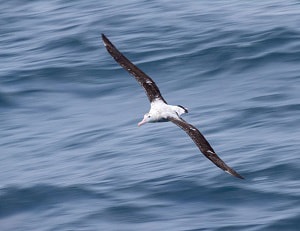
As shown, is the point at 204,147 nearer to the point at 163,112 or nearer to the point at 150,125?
the point at 163,112

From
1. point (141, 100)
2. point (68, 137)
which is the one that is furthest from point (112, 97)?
point (68, 137)

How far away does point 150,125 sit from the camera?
19.4 metres

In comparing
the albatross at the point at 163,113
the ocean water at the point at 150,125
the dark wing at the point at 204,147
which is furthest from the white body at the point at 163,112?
the ocean water at the point at 150,125

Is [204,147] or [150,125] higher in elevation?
[204,147]

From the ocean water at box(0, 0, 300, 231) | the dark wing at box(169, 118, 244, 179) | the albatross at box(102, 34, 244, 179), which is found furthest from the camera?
the ocean water at box(0, 0, 300, 231)

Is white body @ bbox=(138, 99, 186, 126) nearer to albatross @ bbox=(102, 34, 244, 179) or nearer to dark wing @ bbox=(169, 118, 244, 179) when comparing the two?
albatross @ bbox=(102, 34, 244, 179)

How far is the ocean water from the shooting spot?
1597 cm

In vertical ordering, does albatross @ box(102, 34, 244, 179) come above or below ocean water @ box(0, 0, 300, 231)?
above

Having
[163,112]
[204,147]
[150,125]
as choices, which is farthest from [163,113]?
[150,125]

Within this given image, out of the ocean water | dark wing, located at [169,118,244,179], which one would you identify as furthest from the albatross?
the ocean water

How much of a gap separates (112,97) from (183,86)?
1.62m

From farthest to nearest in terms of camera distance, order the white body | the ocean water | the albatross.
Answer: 1. the ocean water
2. the white body
3. the albatross

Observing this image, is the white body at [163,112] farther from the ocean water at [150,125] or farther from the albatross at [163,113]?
the ocean water at [150,125]

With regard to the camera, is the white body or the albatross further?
the white body
